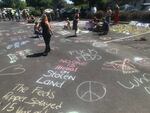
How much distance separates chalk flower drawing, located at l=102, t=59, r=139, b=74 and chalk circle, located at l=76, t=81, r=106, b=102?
2113mm

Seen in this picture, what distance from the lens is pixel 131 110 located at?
1244 centimetres

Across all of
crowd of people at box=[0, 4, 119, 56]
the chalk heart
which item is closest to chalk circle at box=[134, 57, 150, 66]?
crowd of people at box=[0, 4, 119, 56]

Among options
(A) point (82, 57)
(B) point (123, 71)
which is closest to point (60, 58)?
(A) point (82, 57)

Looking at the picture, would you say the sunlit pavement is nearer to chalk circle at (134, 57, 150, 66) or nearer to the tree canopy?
chalk circle at (134, 57, 150, 66)

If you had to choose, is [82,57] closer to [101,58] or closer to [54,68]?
[101,58]

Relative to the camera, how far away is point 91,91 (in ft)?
46.4

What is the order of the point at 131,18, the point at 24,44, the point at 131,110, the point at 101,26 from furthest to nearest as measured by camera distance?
the point at 131,18, the point at 101,26, the point at 24,44, the point at 131,110

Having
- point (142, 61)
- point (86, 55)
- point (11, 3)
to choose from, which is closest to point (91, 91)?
point (142, 61)

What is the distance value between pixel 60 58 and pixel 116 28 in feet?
37.0

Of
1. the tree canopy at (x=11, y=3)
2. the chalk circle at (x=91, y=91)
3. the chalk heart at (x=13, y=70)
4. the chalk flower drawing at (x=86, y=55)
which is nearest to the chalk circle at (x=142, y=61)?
the chalk flower drawing at (x=86, y=55)

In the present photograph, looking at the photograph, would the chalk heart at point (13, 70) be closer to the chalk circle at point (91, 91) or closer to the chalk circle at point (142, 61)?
the chalk circle at point (91, 91)

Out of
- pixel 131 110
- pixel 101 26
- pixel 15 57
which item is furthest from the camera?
pixel 101 26

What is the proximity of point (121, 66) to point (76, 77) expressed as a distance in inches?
104

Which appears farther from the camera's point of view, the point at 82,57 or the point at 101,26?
the point at 101,26
